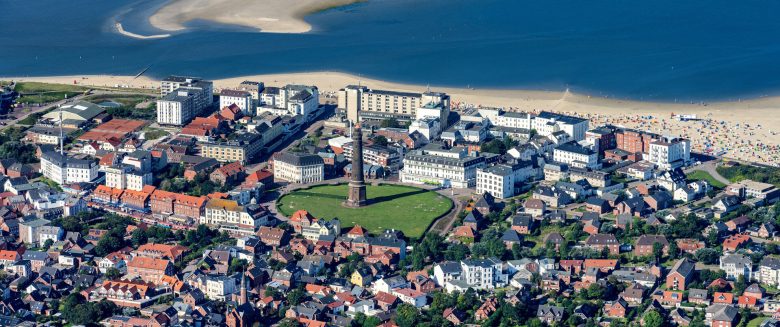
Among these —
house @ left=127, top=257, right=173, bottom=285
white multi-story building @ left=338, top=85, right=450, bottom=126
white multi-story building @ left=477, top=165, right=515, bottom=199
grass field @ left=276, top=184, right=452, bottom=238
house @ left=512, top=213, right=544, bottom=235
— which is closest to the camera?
house @ left=127, top=257, right=173, bottom=285

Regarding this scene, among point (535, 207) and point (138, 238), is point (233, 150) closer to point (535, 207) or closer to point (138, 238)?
point (138, 238)

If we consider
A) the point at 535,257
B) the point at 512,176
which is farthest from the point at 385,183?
the point at 535,257

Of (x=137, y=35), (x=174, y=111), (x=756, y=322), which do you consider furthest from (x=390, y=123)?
(x=756, y=322)

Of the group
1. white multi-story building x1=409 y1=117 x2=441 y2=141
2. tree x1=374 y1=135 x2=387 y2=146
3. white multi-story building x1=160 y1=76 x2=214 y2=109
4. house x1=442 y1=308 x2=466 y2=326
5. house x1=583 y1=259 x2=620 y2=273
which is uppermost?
white multi-story building x1=160 y1=76 x2=214 y2=109

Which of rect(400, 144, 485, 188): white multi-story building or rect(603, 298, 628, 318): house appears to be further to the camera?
rect(400, 144, 485, 188): white multi-story building

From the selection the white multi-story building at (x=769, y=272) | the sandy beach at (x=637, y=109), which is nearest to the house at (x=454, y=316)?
the white multi-story building at (x=769, y=272)

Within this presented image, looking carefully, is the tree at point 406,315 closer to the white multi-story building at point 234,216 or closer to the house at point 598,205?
the white multi-story building at point 234,216

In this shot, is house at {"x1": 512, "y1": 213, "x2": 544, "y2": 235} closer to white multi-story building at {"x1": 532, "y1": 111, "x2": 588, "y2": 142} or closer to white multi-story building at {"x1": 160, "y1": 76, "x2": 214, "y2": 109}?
white multi-story building at {"x1": 532, "y1": 111, "x2": 588, "y2": 142}

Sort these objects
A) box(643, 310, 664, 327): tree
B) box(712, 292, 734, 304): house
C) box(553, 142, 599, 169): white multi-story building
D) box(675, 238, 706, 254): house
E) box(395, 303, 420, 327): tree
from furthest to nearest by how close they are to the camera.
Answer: box(553, 142, 599, 169): white multi-story building < box(675, 238, 706, 254): house < box(712, 292, 734, 304): house < box(395, 303, 420, 327): tree < box(643, 310, 664, 327): tree

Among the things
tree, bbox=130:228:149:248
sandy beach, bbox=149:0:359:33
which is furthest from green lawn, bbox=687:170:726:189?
sandy beach, bbox=149:0:359:33
